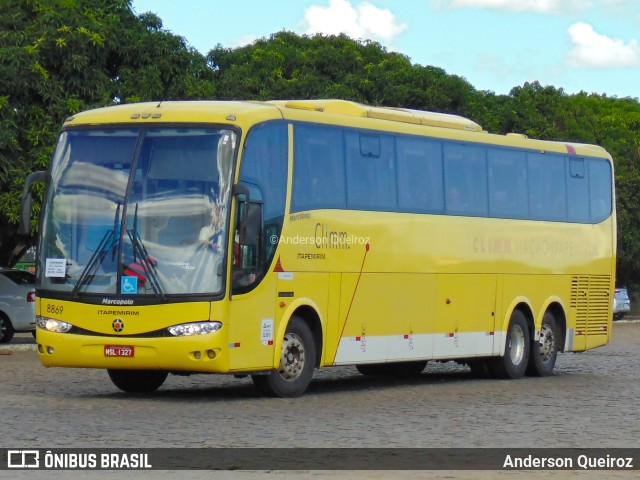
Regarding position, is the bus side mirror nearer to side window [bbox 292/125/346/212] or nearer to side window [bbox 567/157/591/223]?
side window [bbox 292/125/346/212]

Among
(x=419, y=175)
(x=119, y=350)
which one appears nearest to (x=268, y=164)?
(x=119, y=350)

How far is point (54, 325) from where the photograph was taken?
59.6 ft

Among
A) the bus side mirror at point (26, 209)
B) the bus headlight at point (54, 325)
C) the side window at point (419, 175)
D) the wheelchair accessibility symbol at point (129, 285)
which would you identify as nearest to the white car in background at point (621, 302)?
the side window at point (419, 175)

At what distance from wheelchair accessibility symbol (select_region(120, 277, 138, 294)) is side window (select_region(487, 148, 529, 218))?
762cm

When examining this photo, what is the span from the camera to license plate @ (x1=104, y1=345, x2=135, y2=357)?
17531mm

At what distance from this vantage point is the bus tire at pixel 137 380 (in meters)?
19.6

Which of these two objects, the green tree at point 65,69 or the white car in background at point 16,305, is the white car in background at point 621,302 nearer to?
the green tree at point 65,69

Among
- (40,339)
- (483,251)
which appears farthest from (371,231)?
(40,339)

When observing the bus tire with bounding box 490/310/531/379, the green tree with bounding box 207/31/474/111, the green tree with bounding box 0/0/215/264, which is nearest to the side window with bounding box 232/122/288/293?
the bus tire with bounding box 490/310/531/379

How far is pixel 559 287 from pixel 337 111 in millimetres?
6586

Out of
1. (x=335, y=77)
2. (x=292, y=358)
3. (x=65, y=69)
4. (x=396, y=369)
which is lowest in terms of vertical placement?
(x=396, y=369)

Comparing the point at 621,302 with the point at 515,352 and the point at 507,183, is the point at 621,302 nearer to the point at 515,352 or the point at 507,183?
the point at 515,352

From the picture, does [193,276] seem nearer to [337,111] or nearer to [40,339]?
[40,339]

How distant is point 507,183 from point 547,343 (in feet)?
9.64
